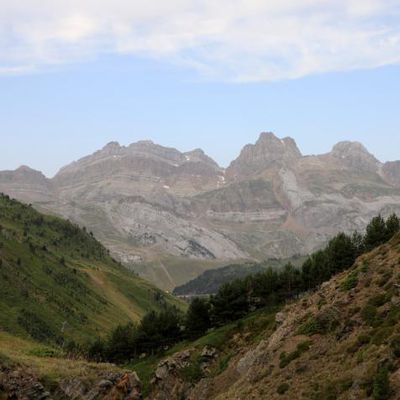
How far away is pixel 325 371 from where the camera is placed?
43719 mm

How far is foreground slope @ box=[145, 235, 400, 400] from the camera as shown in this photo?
38.8 metres

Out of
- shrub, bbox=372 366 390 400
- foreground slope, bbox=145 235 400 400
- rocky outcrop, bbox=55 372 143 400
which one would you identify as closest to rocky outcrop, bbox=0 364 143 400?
rocky outcrop, bbox=55 372 143 400

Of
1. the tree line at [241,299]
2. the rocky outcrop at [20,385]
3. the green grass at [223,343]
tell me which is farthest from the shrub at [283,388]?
the tree line at [241,299]

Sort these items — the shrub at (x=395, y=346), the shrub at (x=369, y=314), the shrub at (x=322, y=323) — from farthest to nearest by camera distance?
the shrub at (x=322, y=323), the shrub at (x=369, y=314), the shrub at (x=395, y=346)

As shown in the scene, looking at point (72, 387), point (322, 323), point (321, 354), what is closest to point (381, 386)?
point (321, 354)

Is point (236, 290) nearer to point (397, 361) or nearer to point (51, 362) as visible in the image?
point (51, 362)

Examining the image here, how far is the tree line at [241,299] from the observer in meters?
101

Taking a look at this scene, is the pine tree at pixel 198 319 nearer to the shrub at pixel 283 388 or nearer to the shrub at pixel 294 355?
the shrub at pixel 294 355

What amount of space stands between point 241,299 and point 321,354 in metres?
55.3

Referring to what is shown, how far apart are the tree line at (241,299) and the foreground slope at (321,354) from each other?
20458mm

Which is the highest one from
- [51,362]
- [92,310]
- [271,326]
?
[51,362]

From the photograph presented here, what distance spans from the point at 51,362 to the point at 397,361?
105ft

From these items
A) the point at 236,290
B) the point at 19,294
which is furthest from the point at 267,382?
the point at 19,294

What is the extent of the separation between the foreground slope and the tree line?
20458 mm
